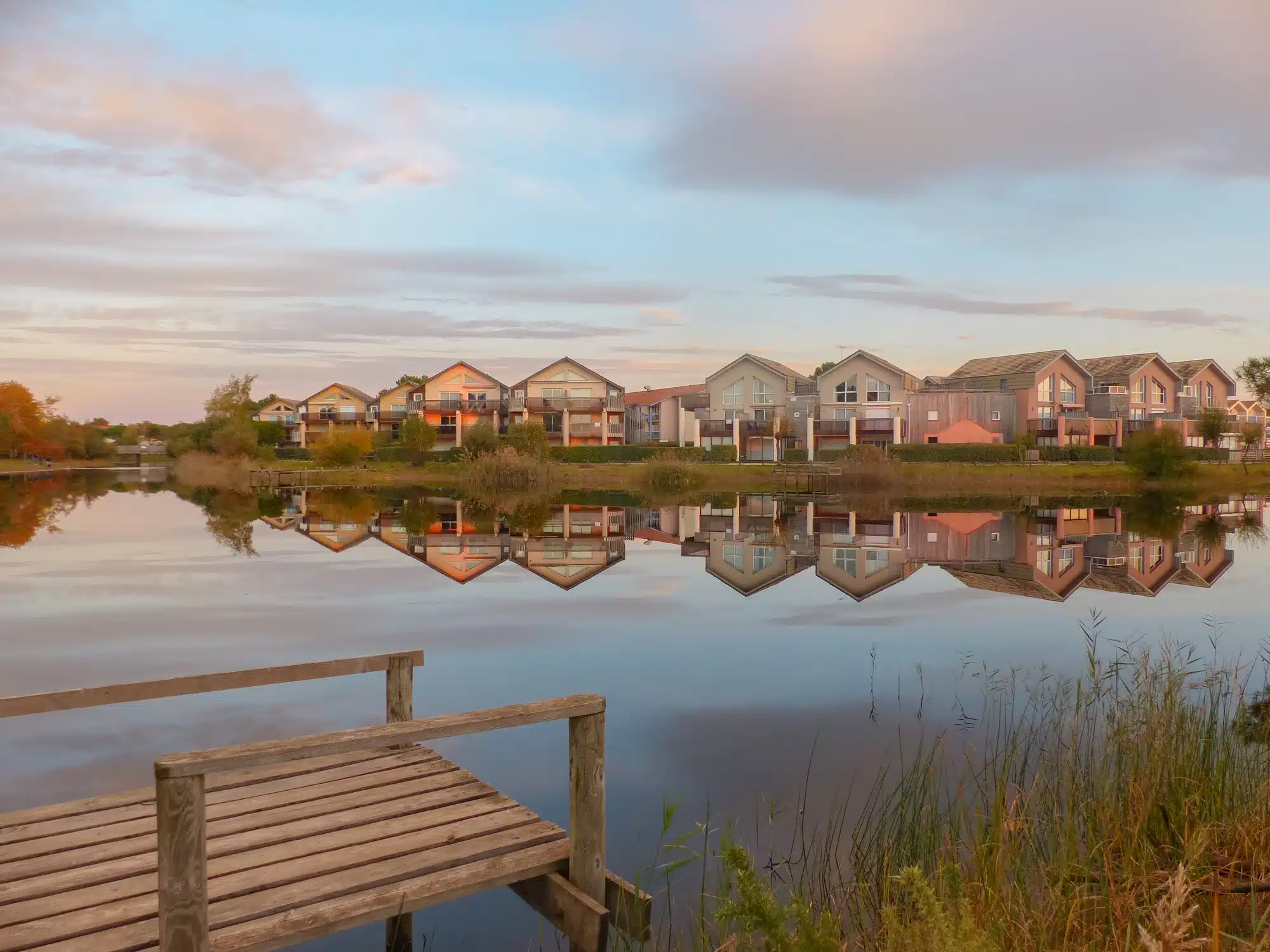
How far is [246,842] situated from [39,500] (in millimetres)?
51239

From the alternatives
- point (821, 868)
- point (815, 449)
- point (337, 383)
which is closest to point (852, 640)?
point (821, 868)

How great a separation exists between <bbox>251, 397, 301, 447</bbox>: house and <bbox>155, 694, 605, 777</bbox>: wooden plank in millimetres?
101103

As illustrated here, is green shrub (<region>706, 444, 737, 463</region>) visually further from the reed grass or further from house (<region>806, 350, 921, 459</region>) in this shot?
the reed grass

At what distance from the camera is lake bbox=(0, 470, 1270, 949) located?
8.86 m

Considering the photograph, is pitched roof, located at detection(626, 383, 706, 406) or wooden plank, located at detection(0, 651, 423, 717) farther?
pitched roof, located at detection(626, 383, 706, 406)

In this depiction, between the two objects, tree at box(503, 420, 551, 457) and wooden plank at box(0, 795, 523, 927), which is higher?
tree at box(503, 420, 551, 457)

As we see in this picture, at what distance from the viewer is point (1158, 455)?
165 feet

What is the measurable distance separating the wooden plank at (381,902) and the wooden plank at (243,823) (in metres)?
0.82

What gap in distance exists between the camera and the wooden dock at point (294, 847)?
13.9ft

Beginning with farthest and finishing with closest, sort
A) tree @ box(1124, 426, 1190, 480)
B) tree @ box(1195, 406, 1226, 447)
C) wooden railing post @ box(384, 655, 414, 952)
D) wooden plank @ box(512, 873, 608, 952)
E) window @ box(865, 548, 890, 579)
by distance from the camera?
tree @ box(1195, 406, 1226, 447) < tree @ box(1124, 426, 1190, 480) < window @ box(865, 548, 890, 579) < wooden railing post @ box(384, 655, 414, 952) < wooden plank @ box(512, 873, 608, 952)

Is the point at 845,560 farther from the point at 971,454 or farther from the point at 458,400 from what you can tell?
the point at 458,400

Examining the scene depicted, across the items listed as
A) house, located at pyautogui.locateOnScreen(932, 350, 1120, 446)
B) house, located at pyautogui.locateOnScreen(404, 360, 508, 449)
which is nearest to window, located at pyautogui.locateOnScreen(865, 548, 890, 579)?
house, located at pyautogui.locateOnScreen(932, 350, 1120, 446)

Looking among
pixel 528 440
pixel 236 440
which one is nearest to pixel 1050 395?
pixel 528 440

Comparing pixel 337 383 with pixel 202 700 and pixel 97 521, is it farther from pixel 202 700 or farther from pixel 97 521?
pixel 202 700
